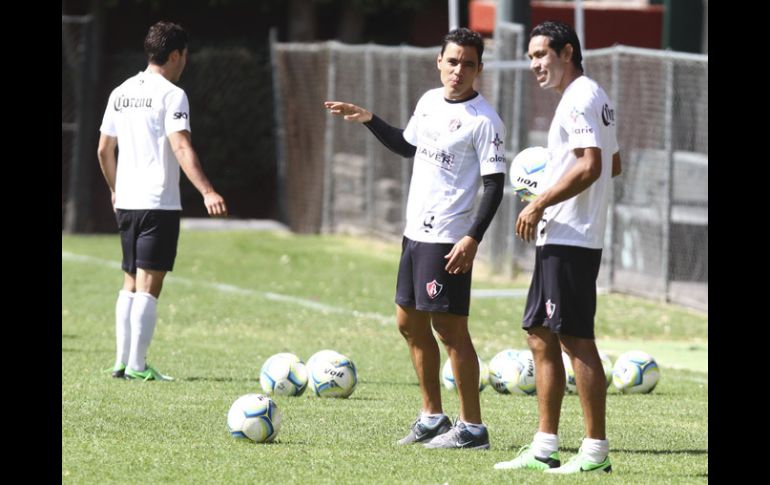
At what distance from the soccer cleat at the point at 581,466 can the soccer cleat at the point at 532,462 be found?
0.22ft

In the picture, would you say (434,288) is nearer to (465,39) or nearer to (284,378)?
(465,39)

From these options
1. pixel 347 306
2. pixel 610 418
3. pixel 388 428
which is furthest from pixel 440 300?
pixel 347 306

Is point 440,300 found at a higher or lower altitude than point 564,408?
higher

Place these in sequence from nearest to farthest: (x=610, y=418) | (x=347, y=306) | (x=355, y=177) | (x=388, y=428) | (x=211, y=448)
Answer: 1. (x=211, y=448)
2. (x=388, y=428)
3. (x=610, y=418)
4. (x=347, y=306)
5. (x=355, y=177)

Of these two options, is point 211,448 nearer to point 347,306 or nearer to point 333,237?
point 347,306

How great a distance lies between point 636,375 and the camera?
10.5 meters

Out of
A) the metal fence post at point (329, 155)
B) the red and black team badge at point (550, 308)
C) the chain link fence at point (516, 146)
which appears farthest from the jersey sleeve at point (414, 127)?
the metal fence post at point (329, 155)

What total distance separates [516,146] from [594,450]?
1142 centimetres

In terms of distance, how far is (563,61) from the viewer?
7.23 m

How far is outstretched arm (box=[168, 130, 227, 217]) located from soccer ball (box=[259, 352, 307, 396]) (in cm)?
104

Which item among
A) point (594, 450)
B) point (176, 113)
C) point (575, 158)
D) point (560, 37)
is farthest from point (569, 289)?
point (176, 113)
